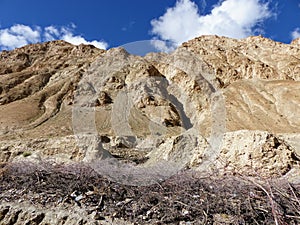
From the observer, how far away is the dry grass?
4.14 metres

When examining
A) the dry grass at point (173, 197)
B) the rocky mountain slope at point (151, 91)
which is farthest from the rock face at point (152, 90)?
the dry grass at point (173, 197)

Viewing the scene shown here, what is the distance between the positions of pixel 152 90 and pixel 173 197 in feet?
185

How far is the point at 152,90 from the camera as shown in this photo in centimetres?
6097

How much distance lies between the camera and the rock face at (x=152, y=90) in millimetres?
43375

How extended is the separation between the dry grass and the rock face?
1692 centimetres

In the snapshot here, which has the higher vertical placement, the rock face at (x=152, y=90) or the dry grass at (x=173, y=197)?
the rock face at (x=152, y=90)

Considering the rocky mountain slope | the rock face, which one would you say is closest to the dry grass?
the rocky mountain slope

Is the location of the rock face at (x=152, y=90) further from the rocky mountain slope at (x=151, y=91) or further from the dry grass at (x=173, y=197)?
the dry grass at (x=173, y=197)

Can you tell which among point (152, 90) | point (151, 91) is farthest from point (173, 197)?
point (152, 90)

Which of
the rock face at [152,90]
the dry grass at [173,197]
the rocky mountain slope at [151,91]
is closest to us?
the dry grass at [173,197]

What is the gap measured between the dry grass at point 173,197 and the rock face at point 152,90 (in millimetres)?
16925

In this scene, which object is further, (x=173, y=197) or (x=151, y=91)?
(x=151, y=91)

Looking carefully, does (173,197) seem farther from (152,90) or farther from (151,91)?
(152,90)

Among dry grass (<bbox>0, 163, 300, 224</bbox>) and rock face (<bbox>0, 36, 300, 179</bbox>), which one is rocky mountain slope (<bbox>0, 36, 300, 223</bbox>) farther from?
dry grass (<bbox>0, 163, 300, 224</bbox>)
